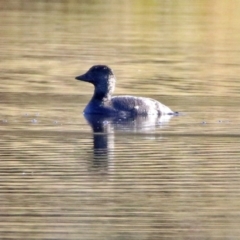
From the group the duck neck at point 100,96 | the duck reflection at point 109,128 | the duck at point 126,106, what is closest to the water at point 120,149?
the duck reflection at point 109,128

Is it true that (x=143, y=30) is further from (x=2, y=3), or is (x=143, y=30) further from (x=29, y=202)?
(x=29, y=202)

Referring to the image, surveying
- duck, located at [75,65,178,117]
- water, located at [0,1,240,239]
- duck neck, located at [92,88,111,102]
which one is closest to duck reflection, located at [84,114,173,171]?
water, located at [0,1,240,239]

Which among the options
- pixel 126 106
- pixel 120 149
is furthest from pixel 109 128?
pixel 120 149

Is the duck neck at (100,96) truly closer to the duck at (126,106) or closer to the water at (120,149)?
the duck at (126,106)

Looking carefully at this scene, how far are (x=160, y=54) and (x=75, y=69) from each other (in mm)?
5469

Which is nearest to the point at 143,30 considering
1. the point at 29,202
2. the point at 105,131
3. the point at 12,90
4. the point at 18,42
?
the point at 18,42

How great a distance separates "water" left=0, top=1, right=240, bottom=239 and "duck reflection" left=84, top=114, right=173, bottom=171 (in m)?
0.01

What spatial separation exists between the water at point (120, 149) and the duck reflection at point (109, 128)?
0.05ft

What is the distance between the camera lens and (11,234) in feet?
32.1

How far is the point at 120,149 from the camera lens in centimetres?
1430

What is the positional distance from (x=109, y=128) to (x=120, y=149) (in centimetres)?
237

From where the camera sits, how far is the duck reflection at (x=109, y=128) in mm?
13573

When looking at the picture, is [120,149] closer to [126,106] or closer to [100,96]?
[126,106]

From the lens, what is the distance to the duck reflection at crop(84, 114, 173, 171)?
13.6m
